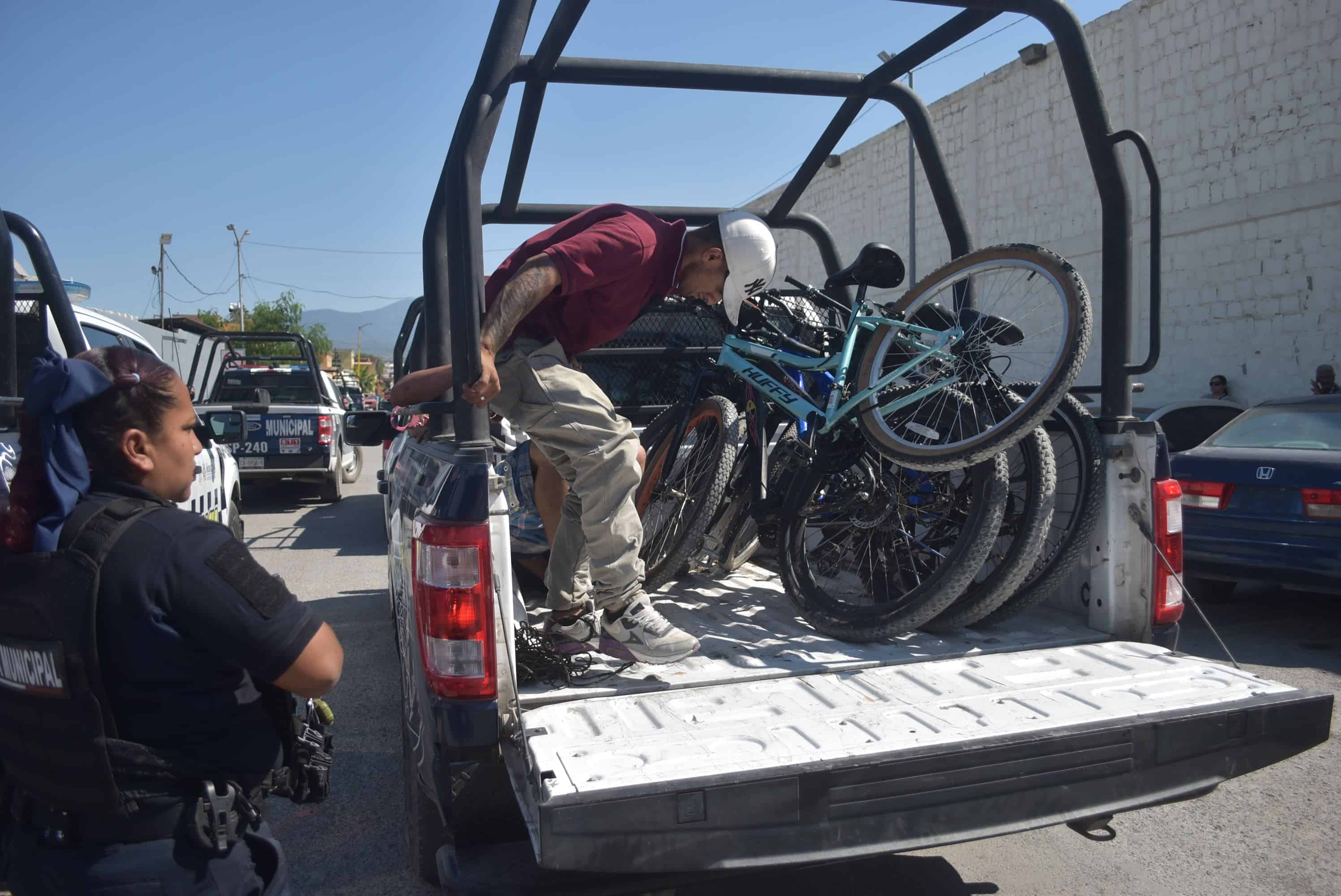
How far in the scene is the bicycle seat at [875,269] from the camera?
4.09m

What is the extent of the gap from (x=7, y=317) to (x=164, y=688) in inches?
122

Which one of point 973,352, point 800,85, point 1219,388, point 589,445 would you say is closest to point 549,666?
point 589,445

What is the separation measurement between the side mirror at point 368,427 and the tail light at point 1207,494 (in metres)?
4.77

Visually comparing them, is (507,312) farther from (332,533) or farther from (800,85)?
(332,533)

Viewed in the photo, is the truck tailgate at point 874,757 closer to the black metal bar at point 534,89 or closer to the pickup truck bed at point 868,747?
the pickup truck bed at point 868,747

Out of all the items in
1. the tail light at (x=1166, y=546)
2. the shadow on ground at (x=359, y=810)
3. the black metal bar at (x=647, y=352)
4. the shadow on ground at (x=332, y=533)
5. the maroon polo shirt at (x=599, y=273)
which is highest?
the maroon polo shirt at (x=599, y=273)

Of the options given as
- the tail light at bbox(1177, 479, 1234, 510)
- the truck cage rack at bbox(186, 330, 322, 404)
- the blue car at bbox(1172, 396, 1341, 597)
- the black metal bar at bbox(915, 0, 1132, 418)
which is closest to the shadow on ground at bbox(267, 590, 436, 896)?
the black metal bar at bbox(915, 0, 1132, 418)

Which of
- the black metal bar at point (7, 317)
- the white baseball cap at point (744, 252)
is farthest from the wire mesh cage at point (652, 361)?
the black metal bar at point (7, 317)

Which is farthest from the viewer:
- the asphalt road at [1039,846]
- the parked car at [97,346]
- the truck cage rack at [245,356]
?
the truck cage rack at [245,356]

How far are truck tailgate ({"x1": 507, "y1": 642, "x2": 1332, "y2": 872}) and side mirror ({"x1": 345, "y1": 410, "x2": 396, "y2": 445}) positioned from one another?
1.80 m

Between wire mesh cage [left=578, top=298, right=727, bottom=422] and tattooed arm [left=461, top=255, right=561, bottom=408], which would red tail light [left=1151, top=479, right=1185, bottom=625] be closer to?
tattooed arm [left=461, top=255, right=561, bottom=408]

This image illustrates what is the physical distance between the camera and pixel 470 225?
8.77 feet

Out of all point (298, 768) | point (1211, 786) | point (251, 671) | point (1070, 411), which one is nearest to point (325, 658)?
point (251, 671)

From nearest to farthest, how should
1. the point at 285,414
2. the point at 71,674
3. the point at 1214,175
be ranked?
the point at 71,674 → the point at 285,414 → the point at 1214,175
